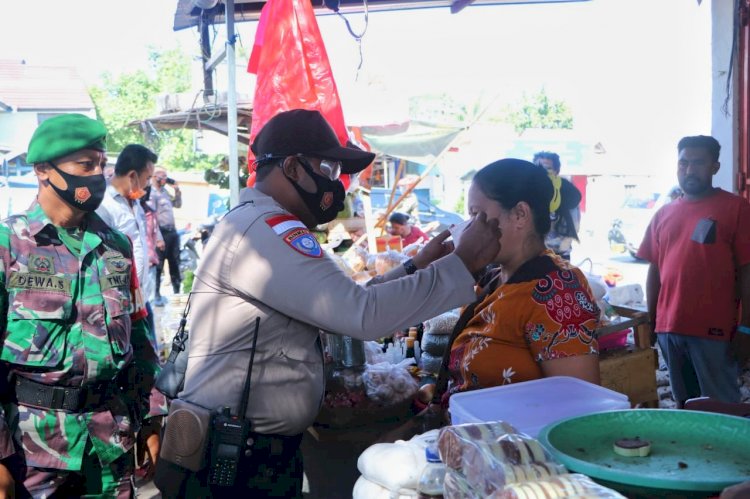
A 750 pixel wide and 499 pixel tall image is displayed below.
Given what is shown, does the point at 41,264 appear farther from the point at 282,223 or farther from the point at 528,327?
the point at 528,327

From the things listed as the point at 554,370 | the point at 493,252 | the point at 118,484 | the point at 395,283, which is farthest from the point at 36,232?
the point at 554,370

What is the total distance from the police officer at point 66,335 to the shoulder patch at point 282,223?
997 millimetres

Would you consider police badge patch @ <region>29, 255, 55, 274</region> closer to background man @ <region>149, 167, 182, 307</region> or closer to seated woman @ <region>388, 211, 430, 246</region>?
seated woman @ <region>388, 211, 430, 246</region>

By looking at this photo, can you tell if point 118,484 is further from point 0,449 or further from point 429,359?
point 429,359

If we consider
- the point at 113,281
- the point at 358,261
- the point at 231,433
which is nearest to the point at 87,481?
the point at 113,281

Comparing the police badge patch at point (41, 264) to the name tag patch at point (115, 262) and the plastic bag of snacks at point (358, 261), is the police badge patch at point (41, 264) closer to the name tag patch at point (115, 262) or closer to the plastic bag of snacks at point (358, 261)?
the name tag patch at point (115, 262)

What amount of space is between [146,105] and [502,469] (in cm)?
4242

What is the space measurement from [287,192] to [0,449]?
131 cm

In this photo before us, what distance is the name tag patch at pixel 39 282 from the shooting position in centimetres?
253

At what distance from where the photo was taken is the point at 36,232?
2617 mm

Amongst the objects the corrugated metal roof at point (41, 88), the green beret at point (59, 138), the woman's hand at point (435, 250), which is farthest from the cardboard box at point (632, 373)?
the corrugated metal roof at point (41, 88)

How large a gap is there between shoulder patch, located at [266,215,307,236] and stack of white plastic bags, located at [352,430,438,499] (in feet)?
2.28

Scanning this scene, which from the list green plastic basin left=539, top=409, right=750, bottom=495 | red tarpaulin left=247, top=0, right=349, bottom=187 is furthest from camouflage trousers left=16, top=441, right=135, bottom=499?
red tarpaulin left=247, top=0, right=349, bottom=187

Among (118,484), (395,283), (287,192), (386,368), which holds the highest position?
(287,192)
